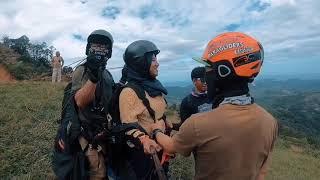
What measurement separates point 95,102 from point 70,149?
56 centimetres

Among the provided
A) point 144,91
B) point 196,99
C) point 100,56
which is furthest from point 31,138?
point 144,91

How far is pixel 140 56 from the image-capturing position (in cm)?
417

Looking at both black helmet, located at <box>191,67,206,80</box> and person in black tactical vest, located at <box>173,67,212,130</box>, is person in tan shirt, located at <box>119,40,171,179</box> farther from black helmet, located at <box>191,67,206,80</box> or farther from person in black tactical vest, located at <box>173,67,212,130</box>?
black helmet, located at <box>191,67,206,80</box>

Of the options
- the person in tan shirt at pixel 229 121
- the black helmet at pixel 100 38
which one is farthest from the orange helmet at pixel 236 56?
the black helmet at pixel 100 38

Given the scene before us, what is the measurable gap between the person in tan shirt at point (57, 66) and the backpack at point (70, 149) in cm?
1702

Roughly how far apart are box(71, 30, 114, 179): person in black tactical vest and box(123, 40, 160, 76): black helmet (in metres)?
0.26

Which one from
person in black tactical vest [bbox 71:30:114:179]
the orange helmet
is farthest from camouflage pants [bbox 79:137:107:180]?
the orange helmet

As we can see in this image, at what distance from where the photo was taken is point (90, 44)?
462 centimetres

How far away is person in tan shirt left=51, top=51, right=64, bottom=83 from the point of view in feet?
69.9

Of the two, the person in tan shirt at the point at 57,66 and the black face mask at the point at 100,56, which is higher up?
the black face mask at the point at 100,56

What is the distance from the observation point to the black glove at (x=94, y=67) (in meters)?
3.98

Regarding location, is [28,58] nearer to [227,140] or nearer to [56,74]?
[56,74]

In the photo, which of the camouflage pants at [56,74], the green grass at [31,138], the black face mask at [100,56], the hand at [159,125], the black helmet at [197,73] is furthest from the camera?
the camouflage pants at [56,74]

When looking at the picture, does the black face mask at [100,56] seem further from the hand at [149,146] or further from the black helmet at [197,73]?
the black helmet at [197,73]
